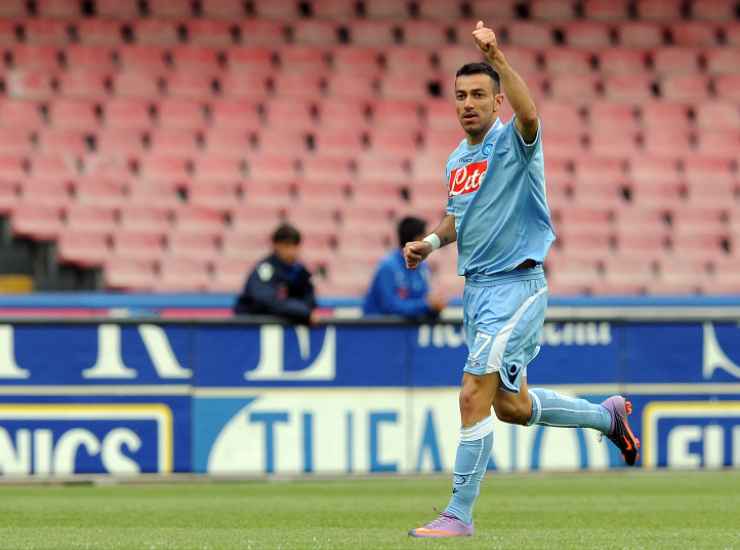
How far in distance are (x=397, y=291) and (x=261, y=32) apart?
704 cm

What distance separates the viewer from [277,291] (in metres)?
10.1

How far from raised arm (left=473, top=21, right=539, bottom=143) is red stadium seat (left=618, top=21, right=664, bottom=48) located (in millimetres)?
11532

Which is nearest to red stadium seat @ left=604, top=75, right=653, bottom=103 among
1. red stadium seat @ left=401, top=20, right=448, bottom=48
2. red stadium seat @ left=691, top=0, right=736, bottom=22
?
red stadium seat @ left=691, top=0, right=736, bottom=22

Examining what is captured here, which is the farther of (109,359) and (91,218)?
(91,218)

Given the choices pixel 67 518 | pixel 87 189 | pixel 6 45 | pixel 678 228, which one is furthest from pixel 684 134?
pixel 67 518

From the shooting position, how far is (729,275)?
1470 cm

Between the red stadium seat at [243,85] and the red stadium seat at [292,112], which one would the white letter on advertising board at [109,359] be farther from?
the red stadium seat at [243,85]

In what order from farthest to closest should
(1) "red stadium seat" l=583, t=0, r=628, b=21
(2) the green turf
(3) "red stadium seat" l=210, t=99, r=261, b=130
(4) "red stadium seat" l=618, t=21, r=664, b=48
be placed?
(1) "red stadium seat" l=583, t=0, r=628, b=21 < (4) "red stadium seat" l=618, t=21, r=664, b=48 < (3) "red stadium seat" l=210, t=99, r=261, b=130 < (2) the green turf

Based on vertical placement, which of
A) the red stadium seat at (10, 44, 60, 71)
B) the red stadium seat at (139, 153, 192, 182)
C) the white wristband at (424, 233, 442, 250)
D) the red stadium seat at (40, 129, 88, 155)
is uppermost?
the red stadium seat at (10, 44, 60, 71)

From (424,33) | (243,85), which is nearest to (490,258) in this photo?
(243,85)

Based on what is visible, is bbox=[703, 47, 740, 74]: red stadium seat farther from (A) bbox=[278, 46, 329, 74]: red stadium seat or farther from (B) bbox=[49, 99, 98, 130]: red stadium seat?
(B) bbox=[49, 99, 98, 130]: red stadium seat

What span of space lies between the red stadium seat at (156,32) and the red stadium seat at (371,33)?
6.60ft

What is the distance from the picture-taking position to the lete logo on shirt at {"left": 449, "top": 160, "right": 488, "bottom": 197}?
6137 millimetres

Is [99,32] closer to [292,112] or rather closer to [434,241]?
[292,112]
